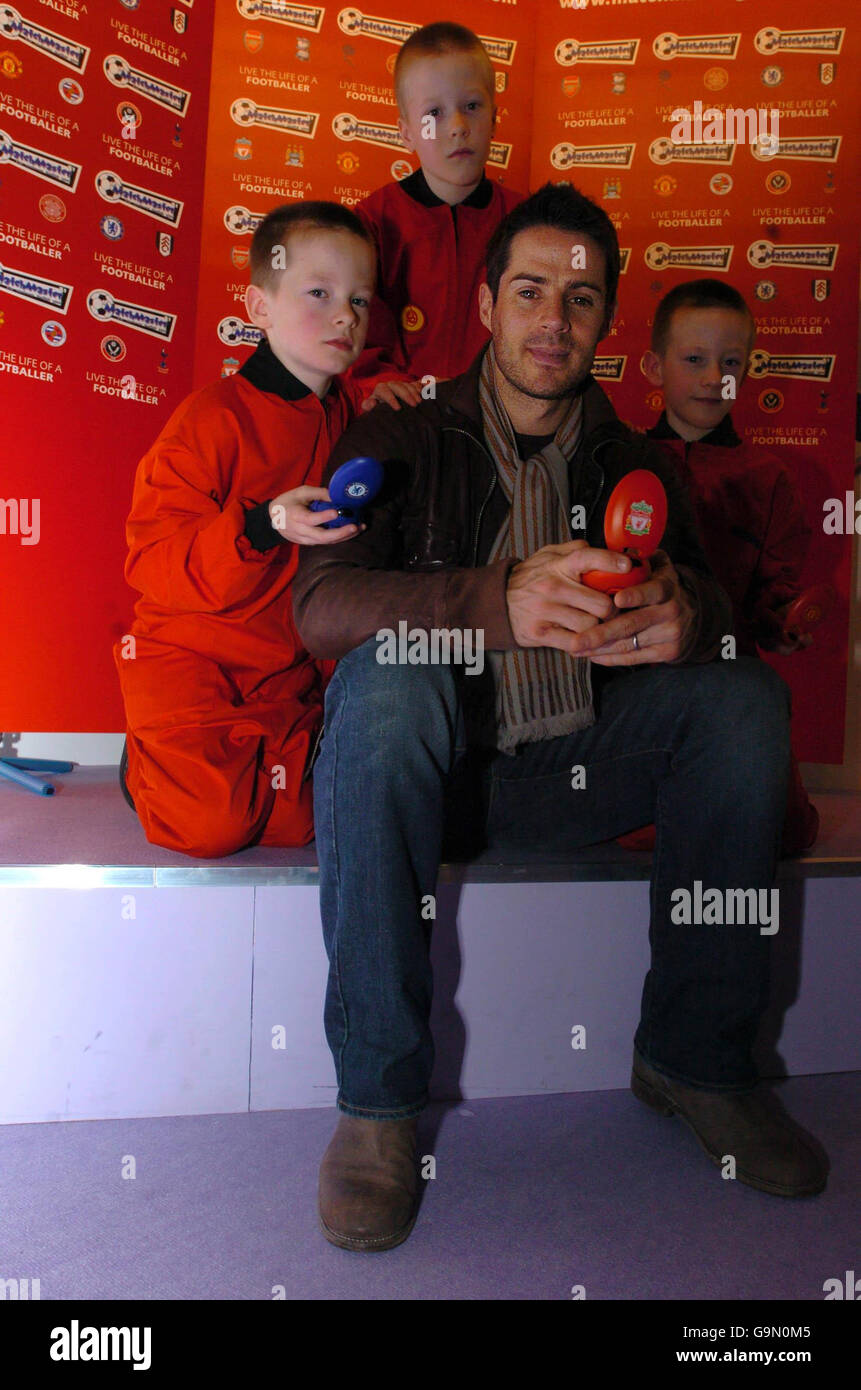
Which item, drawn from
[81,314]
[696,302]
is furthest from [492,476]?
[81,314]

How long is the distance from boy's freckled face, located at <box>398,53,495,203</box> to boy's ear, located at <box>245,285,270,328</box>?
64 cm

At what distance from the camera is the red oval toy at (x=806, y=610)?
191cm

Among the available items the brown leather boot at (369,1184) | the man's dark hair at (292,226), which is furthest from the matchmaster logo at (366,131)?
the brown leather boot at (369,1184)

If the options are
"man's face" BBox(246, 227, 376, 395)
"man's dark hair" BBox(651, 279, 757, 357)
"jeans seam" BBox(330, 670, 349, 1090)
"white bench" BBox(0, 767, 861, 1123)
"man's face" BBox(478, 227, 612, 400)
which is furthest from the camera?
"man's dark hair" BBox(651, 279, 757, 357)

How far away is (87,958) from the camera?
137 centimetres

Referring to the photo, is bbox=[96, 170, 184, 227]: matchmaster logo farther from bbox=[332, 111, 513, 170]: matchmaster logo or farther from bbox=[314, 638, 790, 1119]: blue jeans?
bbox=[314, 638, 790, 1119]: blue jeans

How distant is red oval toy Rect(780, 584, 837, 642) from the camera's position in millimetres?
1910

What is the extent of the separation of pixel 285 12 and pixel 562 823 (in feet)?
8.86

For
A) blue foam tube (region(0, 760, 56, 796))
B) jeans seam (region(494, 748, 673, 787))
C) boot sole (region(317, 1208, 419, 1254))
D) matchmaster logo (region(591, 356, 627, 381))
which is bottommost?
boot sole (region(317, 1208, 419, 1254))

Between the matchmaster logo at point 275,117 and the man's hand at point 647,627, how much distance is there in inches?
92.0

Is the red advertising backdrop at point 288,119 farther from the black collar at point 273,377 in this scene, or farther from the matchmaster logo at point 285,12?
the black collar at point 273,377

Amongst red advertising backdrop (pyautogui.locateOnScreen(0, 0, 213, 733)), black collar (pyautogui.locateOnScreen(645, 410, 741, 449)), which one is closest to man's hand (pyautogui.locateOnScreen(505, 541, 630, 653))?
black collar (pyautogui.locateOnScreen(645, 410, 741, 449))
